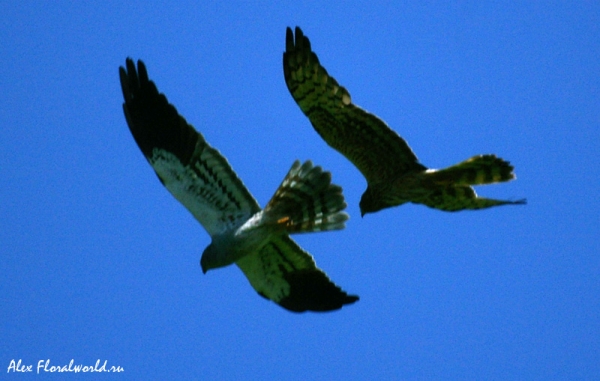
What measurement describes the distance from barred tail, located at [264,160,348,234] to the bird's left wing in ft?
1.41

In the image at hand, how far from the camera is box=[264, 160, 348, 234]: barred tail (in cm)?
784

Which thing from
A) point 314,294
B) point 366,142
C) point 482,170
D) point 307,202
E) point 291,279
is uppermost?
point 366,142

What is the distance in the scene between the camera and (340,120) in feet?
28.1

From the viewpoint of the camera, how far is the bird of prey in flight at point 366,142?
8.47 m

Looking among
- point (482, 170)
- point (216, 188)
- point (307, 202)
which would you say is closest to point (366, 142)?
point (307, 202)

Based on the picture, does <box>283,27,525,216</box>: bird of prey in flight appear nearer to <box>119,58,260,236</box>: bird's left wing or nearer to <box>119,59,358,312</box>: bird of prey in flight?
<box>119,59,358,312</box>: bird of prey in flight

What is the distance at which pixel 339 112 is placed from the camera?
8.54 m

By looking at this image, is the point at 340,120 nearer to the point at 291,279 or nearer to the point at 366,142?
the point at 366,142

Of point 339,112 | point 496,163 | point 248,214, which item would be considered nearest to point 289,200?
point 248,214

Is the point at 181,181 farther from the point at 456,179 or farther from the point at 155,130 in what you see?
the point at 456,179

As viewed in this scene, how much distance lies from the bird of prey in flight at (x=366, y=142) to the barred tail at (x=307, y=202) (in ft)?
2.72

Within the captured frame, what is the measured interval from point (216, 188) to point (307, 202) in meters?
0.82

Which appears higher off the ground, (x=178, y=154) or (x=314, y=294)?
Result: (x=178, y=154)

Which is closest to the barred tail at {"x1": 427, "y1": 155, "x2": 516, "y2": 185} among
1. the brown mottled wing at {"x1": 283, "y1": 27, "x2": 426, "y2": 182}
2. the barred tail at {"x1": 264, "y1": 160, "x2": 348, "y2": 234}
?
the brown mottled wing at {"x1": 283, "y1": 27, "x2": 426, "y2": 182}
